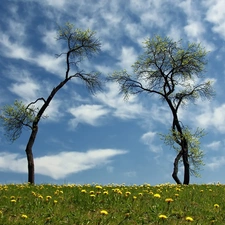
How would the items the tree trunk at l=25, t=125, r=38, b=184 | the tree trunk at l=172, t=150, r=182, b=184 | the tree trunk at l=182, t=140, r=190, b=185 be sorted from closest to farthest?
the tree trunk at l=25, t=125, r=38, b=184 < the tree trunk at l=182, t=140, r=190, b=185 < the tree trunk at l=172, t=150, r=182, b=184

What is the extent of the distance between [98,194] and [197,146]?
20964 mm

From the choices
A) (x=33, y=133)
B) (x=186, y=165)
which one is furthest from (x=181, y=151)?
(x=33, y=133)

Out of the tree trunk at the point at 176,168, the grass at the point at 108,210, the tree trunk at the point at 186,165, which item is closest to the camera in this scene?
the grass at the point at 108,210

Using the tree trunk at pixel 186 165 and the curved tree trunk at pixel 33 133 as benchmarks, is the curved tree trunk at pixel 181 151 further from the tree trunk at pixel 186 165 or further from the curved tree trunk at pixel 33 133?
the curved tree trunk at pixel 33 133

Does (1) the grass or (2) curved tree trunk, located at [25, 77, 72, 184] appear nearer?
(1) the grass

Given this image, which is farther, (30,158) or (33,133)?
(33,133)

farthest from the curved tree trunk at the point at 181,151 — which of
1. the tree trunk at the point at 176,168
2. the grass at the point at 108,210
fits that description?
the grass at the point at 108,210

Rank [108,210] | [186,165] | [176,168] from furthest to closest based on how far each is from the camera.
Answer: [176,168] < [186,165] < [108,210]

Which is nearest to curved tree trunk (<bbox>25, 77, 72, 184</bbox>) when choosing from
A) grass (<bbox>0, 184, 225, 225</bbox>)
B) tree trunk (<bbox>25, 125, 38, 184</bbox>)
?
tree trunk (<bbox>25, 125, 38, 184</bbox>)

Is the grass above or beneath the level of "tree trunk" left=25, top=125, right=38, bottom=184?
beneath

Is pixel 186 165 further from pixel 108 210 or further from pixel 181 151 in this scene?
pixel 108 210

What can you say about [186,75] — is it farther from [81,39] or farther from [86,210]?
[86,210]

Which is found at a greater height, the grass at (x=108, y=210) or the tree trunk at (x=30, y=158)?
the tree trunk at (x=30, y=158)

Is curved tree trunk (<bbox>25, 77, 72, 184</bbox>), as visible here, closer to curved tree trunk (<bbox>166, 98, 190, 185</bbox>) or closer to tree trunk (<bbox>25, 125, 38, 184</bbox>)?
tree trunk (<bbox>25, 125, 38, 184</bbox>)
